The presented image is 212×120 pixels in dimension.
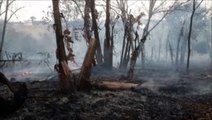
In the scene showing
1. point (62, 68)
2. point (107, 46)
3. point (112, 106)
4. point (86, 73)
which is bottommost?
point (112, 106)

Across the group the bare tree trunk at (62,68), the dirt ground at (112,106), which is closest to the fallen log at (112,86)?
the dirt ground at (112,106)

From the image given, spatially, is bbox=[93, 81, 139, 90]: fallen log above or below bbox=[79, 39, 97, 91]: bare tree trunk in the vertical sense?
below

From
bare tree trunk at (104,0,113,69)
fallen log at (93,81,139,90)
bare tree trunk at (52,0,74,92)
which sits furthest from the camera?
bare tree trunk at (104,0,113,69)

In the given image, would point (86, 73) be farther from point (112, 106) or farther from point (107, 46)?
point (107, 46)

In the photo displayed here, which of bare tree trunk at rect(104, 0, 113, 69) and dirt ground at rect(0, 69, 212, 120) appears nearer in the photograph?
dirt ground at rect(0, 69, 212, 120)

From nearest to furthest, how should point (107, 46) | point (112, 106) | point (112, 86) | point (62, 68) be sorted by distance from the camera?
point (112, 106) < point (62, 68) < point (112, 86) < point (107, 46)

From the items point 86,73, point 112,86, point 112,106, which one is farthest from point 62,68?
point 112,86

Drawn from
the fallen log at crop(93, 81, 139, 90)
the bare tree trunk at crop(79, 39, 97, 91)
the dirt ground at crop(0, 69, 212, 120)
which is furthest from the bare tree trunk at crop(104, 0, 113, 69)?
the bare tree trunk at crop(79, 39, 97, 91)

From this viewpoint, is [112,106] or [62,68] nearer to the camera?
[112,106]

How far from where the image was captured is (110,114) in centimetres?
1012

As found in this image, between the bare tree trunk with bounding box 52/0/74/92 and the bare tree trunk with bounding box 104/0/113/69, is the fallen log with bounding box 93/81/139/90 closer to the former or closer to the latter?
the bare tree trunk with bounding box 52/0/74/92

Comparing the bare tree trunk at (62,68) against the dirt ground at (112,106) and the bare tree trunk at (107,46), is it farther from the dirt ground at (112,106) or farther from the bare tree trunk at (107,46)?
the bare tree trunk at (107,46)

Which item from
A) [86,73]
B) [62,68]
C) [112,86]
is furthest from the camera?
[112,86]

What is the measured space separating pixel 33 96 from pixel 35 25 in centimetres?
6250
